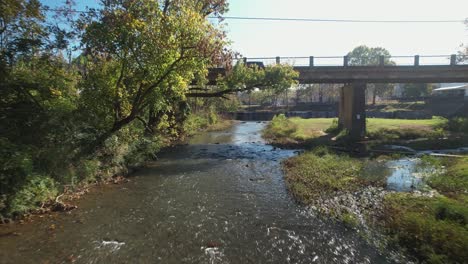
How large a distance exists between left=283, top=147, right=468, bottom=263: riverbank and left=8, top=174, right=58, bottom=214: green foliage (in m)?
8.89

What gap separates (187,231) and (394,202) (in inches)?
277

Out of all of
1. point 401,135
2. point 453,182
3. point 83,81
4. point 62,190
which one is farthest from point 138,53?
point 401,135

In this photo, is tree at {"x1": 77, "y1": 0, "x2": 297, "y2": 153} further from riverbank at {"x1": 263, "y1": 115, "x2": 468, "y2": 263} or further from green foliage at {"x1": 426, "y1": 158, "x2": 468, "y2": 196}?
green foliage at {"x1": 426, "y1": 158, "x2": 468, "y2": 196}

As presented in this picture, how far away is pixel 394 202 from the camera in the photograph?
9.77 metres

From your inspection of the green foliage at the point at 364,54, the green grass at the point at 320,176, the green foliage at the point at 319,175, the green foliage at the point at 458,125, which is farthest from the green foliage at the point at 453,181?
the green foliage at the point at 364,54

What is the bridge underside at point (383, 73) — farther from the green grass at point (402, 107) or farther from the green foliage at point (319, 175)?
the green grass at point (402, 107)

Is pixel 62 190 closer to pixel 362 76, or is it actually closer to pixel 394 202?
pixel 394 202

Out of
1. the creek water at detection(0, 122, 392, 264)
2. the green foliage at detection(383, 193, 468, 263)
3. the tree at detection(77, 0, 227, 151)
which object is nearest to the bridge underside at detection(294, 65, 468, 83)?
the tree at detection(77, 0, 227, 151)

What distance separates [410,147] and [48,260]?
25.0 meters

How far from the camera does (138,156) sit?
16828 mm

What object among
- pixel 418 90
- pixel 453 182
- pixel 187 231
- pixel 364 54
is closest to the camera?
pixel 187 231

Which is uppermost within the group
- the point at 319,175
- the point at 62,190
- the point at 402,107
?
the point at 62,190

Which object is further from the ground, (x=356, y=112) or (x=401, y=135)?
(x=356, y=112)

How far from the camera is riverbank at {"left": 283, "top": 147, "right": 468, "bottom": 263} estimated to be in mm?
6844
